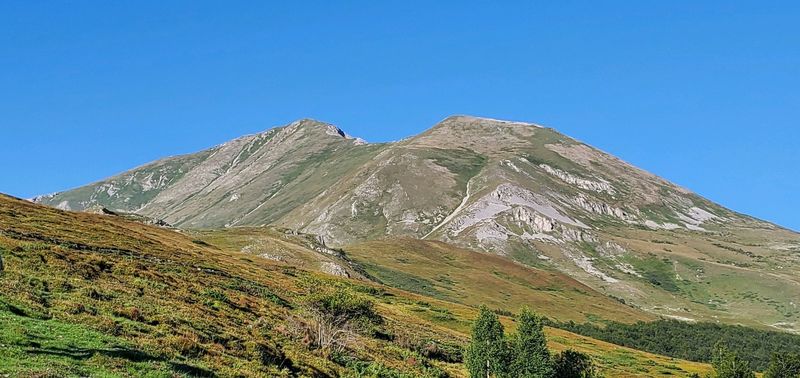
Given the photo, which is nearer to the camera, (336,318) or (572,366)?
(336,318)

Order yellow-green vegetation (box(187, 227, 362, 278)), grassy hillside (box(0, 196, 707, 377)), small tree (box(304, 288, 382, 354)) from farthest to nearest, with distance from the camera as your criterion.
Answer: yellow-green vegetation (box(187, 227, 362, 278))
small tree (box(304, 288, 382, 354))
grassy hillside (box(0, 196, 707, 377))

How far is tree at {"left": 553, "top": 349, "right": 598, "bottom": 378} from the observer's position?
9938 cm

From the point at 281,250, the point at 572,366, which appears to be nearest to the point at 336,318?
the point at 572,366

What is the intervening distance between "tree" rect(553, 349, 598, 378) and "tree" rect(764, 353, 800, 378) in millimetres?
40181

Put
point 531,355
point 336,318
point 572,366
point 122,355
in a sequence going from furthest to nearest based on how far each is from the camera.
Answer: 1. point 572,366
2. point 531,355
3. point 336,318
4. point 122,355

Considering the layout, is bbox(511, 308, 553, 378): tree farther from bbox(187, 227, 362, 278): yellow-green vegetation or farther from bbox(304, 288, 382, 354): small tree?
bbox(187, 227, 362, 278): yellow-green vegetation

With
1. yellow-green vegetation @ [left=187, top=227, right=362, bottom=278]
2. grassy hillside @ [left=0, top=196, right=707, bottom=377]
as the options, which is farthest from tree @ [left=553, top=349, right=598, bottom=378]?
yellow-green vegetation @ [left=187, top=227, right=362, bottom=278]

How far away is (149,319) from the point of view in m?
42.7

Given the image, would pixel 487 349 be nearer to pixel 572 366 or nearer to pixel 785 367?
pixel 572 366

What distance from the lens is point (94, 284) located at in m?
50.1

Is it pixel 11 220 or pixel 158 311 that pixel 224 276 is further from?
pixel 158 311

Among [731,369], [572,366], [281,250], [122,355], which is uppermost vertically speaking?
[281,250]

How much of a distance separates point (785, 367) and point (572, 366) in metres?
47.9

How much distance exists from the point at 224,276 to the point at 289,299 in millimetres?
11481
